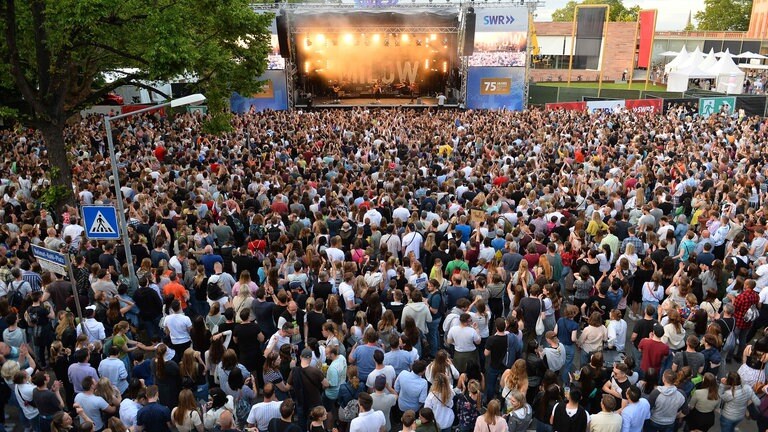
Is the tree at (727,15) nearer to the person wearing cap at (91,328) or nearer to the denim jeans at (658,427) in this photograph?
the denim jeans at (658,427)

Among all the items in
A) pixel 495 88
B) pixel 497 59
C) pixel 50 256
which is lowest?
pixel 495 88

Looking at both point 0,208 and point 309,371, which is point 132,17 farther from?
point 309,371

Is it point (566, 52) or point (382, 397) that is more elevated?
point (566, 52)

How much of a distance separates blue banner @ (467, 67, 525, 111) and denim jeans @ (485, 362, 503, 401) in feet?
84.8

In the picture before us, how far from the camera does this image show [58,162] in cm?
1313

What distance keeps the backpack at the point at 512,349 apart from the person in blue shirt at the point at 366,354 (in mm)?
1475

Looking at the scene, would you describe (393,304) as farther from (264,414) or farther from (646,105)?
(646,105)

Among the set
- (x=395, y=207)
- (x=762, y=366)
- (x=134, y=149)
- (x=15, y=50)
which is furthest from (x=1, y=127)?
(x=762, y=366)

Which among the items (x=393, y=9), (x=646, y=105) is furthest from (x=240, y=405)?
(x=646, y=105)

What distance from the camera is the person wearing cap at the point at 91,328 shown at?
22.0 feet

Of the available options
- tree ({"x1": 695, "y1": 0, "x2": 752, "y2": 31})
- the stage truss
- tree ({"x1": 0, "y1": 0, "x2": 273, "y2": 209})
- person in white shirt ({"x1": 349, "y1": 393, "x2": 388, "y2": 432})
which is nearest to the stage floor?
the stage truss

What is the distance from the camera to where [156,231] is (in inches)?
390

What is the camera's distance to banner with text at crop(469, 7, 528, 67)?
30.2 m

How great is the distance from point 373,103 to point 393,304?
26.4 metres
